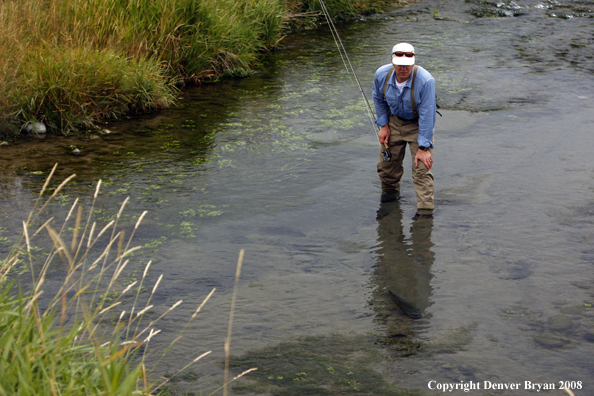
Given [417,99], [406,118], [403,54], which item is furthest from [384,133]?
[403,54]

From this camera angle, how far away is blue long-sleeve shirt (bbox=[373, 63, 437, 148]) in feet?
17.2

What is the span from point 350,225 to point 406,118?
3.92 ft

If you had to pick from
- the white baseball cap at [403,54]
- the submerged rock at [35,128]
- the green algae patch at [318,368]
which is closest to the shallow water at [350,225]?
the green algae patch at [318,368]

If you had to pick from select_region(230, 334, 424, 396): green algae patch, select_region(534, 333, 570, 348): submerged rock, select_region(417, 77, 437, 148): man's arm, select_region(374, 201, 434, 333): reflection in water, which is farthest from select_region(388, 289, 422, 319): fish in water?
select_region(417, 77, 437, 148): man's arm

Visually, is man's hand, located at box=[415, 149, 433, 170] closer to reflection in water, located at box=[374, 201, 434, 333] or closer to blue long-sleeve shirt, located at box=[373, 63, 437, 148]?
blue long-sleeve shirt, located at box=[373, 63, 437, 148]

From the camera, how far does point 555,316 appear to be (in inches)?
159

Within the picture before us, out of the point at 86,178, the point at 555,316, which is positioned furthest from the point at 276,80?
the point at 555,316

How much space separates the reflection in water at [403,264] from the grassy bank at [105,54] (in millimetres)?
4514

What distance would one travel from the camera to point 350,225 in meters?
5.57

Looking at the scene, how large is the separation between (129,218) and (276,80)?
5628 millimetres

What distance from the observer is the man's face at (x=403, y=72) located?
5.16 metres

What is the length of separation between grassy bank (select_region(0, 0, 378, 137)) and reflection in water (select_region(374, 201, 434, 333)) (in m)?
4.51

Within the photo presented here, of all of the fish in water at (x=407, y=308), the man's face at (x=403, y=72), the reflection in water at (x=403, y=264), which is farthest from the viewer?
the man's face at (x=403, y=72)

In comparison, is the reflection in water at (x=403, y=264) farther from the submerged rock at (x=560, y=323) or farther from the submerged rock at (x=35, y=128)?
the submerged rock at (x=35, y=128)
